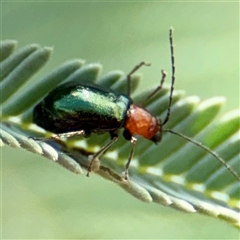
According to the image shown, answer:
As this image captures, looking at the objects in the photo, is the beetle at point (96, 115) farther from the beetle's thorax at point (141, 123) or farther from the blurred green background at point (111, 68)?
the blurred green background at point (111, 68)

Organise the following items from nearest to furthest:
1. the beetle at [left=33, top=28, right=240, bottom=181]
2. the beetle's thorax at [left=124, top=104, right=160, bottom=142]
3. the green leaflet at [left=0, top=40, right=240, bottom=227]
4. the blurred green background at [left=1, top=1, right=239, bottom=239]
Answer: the green leaflet at [left=0, top=40, right=240, bottom=227], the beetle at [left=33, top=28, right=240, bottom=181], the beetle's thorax at [left=124, top=104, right=160, bottom=142], the blurred green background at [left=1, top=1, right=239, bottom=239]

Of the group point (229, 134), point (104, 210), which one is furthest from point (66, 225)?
point (229, 134)

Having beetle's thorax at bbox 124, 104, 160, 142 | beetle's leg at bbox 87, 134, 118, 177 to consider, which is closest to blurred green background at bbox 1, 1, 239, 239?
beetle's thorax at bbox 124, 104, 160, 142

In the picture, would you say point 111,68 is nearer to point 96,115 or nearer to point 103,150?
point 96,115

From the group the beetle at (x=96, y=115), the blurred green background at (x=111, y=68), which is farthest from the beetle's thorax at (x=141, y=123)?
the blurred green background at (x=111, y=68)

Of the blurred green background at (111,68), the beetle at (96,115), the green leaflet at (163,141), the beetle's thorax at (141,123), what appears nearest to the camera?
the green leaflet at (163,141)

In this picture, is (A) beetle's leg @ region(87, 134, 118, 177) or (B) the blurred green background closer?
(A) beetle's leg @ region(87, 134, 118, 177)

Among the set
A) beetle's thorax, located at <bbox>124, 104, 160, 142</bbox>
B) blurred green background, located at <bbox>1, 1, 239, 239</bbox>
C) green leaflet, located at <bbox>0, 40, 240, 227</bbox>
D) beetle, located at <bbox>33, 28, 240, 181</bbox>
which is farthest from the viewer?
blurred green background, located at <bbox>1, 1, 239, 239</bbox>

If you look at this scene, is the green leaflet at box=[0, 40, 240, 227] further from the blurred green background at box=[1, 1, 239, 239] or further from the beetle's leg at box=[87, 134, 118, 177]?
the blurred green background at box=[1, 1, 239, 239]

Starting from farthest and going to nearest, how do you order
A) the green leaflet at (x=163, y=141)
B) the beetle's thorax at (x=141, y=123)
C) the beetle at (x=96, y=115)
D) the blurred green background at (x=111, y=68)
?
the blurred green background at (x=111, y=68), the beetle's thorax at (x=141, y=123), the beetle at (x=96, y=115), the green leaflet at (x=163, y=141)
